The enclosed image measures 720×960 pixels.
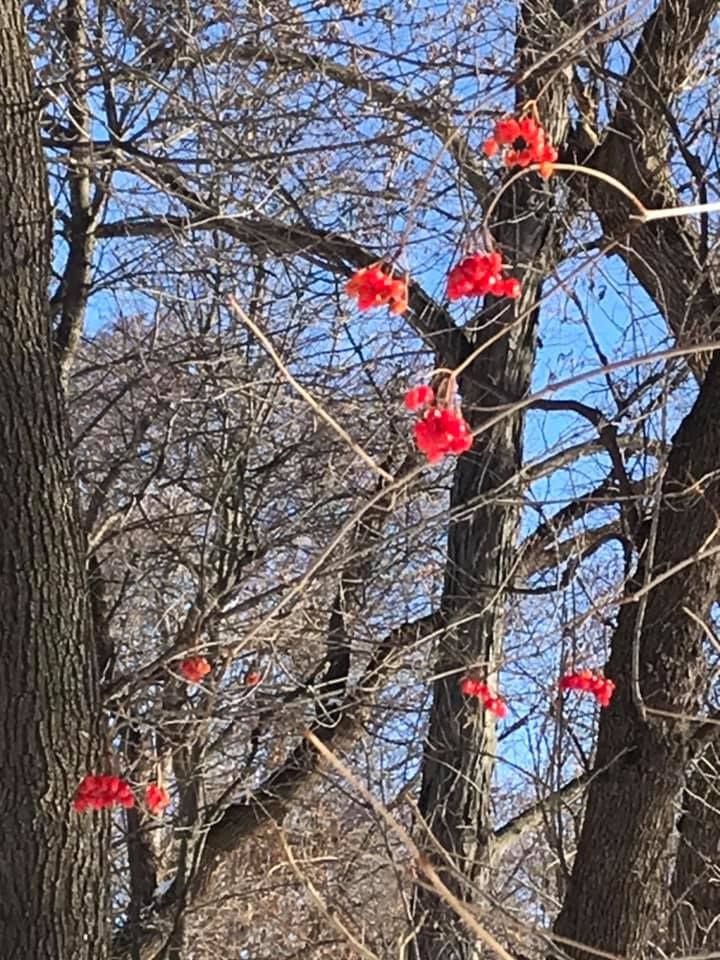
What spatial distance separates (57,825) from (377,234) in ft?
9.82

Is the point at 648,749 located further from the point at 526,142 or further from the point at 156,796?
the point at 526,142

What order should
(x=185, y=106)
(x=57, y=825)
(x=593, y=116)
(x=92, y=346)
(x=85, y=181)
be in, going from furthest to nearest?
(x=92, y=346) → (x=85, y=181) → (x=593, y=116) → (x=185, y=106) → (x=57, y=825)

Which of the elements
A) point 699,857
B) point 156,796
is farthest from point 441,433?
point 699,857

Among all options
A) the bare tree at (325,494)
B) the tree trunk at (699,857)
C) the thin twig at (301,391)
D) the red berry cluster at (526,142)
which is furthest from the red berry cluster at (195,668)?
the thin twig at (301,391)

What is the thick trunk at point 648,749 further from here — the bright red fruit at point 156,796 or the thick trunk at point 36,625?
the thick trunk at point 36,625

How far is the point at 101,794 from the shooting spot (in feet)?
12.5

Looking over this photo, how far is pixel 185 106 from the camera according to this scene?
512cm

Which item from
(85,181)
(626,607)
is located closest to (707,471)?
(626,607)

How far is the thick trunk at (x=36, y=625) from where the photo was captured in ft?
13.0

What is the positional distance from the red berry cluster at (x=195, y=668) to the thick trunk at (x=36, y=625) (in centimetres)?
58

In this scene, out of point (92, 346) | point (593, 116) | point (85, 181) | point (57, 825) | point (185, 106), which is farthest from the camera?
point (92, 346)

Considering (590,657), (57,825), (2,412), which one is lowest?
(57,825)

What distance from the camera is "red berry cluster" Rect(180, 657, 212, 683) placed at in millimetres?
4668

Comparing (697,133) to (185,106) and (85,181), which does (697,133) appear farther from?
(85,181)
